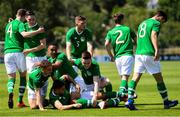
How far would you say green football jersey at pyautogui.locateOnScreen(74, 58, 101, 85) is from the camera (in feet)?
51.4

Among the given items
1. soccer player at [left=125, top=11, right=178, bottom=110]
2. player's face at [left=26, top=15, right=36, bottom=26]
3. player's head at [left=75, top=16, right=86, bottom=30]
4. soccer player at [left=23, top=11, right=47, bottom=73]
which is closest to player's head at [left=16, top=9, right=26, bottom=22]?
soccer player at [left=23, top=11, right=47, bottom=73]

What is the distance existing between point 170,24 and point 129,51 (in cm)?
6932

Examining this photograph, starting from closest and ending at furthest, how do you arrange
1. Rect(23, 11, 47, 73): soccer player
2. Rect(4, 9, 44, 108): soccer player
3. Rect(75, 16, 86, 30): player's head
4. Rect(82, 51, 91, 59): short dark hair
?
Rect(82, 51, 91, 59): short dark hair
Rect(23, 11, 47, 73): soccer player
Rect(4, 9, 44, 108): soccer player
Rect(75, 16, 86, 30): player's head

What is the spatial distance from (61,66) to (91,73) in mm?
789

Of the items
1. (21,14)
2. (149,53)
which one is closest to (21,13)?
(21,14)

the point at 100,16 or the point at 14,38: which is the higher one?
the point at 100,16

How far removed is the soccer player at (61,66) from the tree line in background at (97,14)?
5488 centimetres

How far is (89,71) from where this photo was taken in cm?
1584

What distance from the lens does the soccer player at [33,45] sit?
16.0m

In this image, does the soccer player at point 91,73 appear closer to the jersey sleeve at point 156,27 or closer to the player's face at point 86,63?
the player's face at point 86,63

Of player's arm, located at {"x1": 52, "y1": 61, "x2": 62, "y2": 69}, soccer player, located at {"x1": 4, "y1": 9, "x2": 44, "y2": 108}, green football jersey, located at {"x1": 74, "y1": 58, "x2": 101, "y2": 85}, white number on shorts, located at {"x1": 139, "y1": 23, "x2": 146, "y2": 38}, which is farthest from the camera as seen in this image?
soccer player, located at {"x1": 4, "y1": 9, "x2": 44, "y2": 108}

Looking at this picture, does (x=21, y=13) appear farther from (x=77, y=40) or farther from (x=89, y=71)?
(x=89, y=71)

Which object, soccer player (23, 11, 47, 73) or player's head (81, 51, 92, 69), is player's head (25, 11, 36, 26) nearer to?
soccer player (23, 11, 47, 73)

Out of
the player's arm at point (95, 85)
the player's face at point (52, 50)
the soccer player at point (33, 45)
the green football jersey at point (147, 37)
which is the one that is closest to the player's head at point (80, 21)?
the soccer player at point (33, 45)
